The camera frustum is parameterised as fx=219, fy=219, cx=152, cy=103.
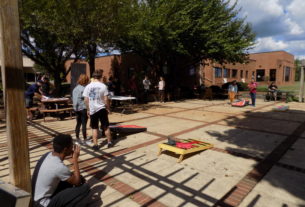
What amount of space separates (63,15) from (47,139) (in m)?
5.96

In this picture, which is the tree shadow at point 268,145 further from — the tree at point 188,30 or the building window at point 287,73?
the building window at point 287,73

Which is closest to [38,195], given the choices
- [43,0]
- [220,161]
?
[220,161]

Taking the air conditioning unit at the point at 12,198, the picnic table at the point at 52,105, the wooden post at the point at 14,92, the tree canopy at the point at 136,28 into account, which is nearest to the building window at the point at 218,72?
the tree canopy at the point at 136,28

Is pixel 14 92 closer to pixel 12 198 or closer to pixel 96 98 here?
pixel 12 198

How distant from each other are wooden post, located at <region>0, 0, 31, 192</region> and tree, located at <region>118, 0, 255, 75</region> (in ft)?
34.6

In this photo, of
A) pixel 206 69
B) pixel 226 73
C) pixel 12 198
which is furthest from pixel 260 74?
pixel 12 198

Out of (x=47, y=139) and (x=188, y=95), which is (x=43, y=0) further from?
(x=188, y=95)

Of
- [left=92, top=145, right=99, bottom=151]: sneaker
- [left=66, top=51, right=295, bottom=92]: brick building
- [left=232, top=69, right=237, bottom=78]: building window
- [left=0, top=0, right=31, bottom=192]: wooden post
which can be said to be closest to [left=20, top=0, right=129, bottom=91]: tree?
[left=66, top=51, right=295, bottom=92]: brick building

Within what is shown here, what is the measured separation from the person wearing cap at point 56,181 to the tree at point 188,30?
10492mm

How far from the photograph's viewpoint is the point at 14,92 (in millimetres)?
2182

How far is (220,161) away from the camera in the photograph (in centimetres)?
471

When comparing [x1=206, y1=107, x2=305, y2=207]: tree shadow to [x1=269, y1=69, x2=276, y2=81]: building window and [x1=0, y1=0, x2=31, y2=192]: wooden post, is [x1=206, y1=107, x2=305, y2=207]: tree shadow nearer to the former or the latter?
[x1=0, y1=0, x2=31, y2=192]: wooden post

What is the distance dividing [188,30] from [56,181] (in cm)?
1440

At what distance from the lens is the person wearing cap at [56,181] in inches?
100
